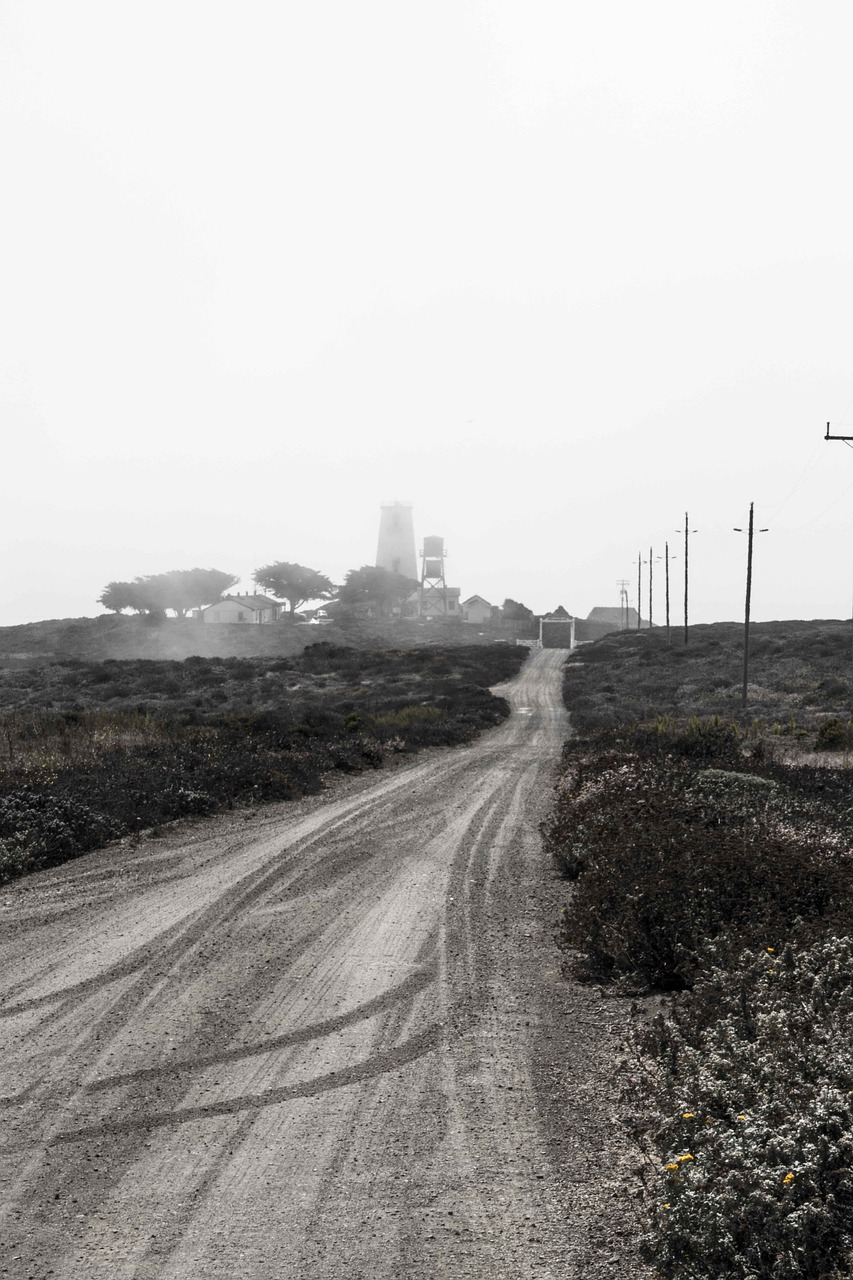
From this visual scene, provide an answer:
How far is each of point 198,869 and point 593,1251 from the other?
1067 centimetres

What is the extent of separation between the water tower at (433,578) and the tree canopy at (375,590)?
3067 millimetres

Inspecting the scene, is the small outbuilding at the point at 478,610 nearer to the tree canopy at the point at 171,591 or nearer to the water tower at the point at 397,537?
the water tower at the point at 397,537

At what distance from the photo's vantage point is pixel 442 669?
2569 inches

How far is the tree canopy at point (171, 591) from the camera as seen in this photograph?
429 ft

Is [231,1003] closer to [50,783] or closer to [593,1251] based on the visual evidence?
[593,1251]

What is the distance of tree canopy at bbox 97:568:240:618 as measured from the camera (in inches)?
5153

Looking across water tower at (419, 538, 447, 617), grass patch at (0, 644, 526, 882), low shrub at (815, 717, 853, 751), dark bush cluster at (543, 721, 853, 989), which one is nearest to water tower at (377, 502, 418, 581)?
water tower at (419, 538, 447, 617)

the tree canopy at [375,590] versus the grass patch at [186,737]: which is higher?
the tree canopy at [375,590]

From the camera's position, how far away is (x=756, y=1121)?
558 cm

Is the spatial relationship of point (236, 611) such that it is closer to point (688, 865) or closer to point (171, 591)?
point (171, 591)

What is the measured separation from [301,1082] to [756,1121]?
3322 millimetres

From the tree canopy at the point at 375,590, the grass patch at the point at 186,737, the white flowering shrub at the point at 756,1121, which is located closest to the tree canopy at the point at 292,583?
the tree canopy at the point at 375,590

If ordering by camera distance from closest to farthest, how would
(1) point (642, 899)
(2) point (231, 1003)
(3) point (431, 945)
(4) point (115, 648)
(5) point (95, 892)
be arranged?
(2) point (231, 1003)
(1) point (642, 899)
(3) point (431, 945)
(5) point (95, 892)
(4) point (115, 648)

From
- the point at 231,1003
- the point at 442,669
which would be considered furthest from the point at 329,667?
the point at 231,1003
